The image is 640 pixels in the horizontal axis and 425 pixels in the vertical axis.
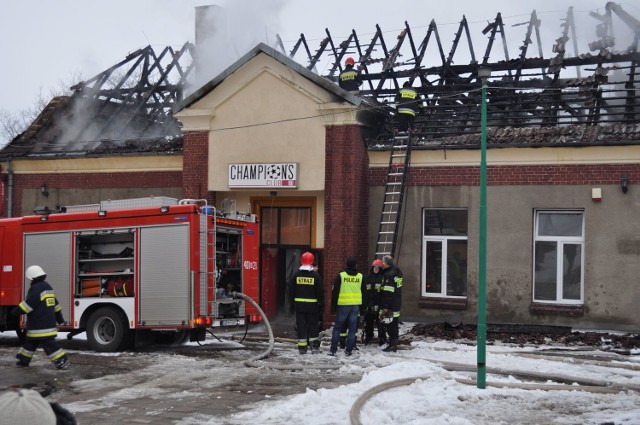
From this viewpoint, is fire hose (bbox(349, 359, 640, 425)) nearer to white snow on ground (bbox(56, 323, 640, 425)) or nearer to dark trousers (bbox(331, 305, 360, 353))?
white snow on ground (bbox(56, 323, 640, 425))

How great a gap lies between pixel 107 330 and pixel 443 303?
272 inches

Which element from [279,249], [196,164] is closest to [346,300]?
[279,249]

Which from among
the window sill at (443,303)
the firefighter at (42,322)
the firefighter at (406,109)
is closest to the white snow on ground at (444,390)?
the firefighter at (42,322)

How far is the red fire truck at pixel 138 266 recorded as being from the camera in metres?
13.8

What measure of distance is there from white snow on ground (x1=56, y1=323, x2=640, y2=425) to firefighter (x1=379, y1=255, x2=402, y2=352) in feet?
1.12

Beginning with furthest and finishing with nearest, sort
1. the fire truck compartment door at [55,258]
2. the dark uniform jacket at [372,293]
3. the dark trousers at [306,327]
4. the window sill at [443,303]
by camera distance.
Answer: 1. the window sill at [443,303]
2. the fire truck compartment door at [55,258]
3. the dark uniform jacket at [372,293]
4. the dark trousers at [306,327]

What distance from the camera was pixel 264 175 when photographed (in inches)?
706

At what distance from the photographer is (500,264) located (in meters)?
16.6

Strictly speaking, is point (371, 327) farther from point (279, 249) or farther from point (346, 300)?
point (279, 249)

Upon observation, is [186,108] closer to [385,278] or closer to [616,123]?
[385,278]

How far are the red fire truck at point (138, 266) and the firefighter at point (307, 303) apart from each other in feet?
4.97

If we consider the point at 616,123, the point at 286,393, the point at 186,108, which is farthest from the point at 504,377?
the point at 186,108

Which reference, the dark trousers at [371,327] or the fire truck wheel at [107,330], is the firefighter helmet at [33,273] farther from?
the dark trousers at [371,327]

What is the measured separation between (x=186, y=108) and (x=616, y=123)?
9568 mm
